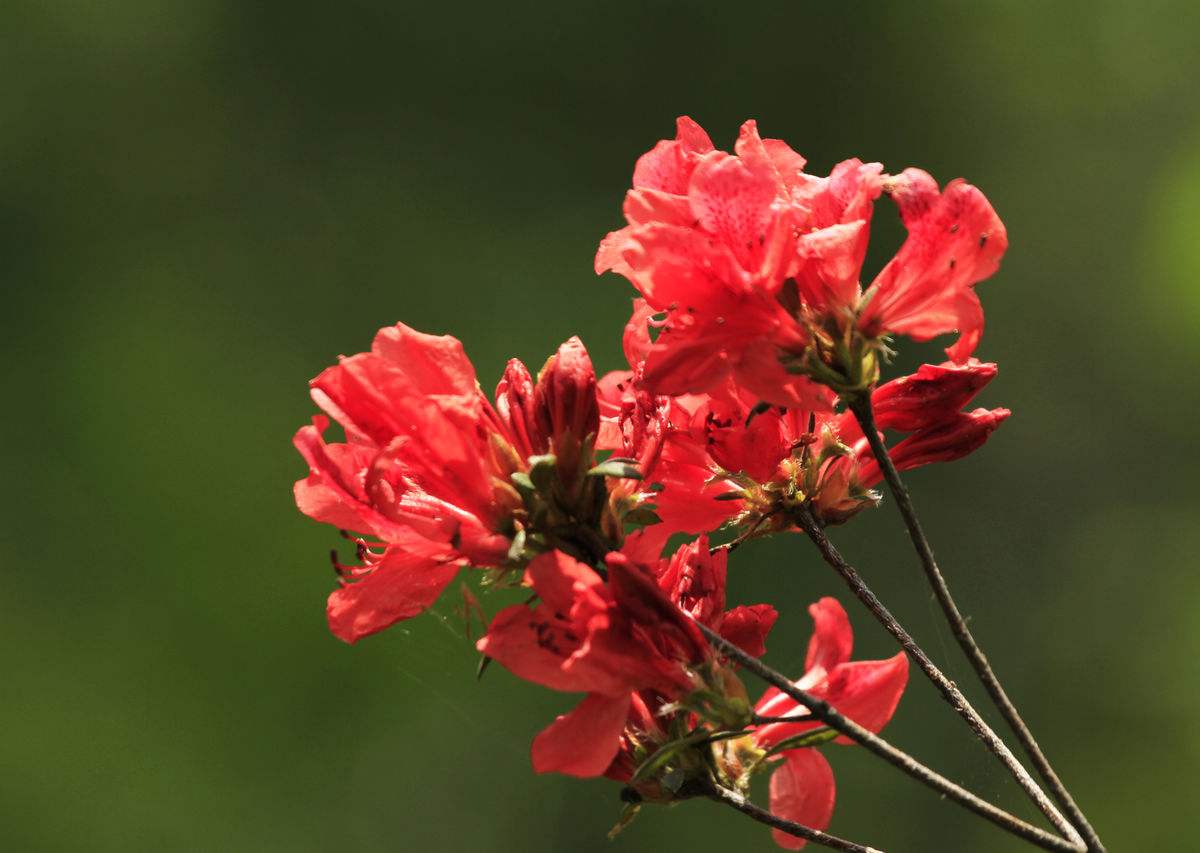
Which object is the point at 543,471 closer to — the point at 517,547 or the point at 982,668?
the point at 517,547

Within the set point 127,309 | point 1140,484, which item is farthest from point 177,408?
point 1140,484

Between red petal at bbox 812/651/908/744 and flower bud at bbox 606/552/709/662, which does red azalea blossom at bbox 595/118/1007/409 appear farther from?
red petal at bbox 812/651/908/744

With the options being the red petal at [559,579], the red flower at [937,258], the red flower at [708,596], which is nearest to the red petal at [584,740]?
the red petal at [559,579]

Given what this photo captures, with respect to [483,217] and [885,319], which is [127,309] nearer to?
[483,217]

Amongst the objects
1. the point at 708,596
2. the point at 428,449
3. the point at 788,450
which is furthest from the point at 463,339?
the point at 428,449

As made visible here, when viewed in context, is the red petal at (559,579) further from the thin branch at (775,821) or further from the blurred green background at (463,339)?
the blurred green background at (463,339)

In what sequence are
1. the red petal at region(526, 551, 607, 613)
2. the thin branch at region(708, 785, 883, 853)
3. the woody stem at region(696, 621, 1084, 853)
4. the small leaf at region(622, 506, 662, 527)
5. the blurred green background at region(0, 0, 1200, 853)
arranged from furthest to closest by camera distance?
the blurred green background at region(0, 0, 1200, 853), the small leaf at region(622, 506, 662, 527), the thin branch at region(708, 785, 883, 853), the red petal at region(526, 551, 607, 613), the woody stem at region(696, 621, 1084, 853)

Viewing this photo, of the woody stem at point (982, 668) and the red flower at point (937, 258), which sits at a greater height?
the red flower at point (937, 258)

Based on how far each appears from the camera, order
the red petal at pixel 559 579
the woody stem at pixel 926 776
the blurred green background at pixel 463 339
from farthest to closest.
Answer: the blurred green background at pixel 463 339, the red petal at pixel 559 579, the woody stem at pixel 926 776

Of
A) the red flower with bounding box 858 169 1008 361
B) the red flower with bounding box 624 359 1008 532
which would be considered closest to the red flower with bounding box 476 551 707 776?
the red flower with bounding box 624 359 1008 532
